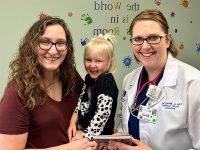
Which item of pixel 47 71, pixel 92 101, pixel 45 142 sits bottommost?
pixel 45 142

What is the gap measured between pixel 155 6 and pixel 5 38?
142 cm

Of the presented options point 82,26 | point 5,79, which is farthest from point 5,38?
point 82,26

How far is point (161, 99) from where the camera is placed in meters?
1.88

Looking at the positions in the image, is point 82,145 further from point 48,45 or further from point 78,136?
point 48,45

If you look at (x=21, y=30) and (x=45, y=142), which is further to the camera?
(x=21, y=30)

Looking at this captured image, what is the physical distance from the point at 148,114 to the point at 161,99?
0.11m

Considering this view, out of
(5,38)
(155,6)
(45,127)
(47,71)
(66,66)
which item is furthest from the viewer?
(155,6)

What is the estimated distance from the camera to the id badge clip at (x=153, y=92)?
1.89m

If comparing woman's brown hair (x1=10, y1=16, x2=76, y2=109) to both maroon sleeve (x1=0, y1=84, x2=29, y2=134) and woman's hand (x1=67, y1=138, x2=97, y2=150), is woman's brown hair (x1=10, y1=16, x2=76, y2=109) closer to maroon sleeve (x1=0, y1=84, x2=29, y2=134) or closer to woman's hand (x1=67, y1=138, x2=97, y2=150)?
maroon sleeve (x1=0, y1=84, x2=29, y2=134)

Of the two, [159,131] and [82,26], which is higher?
[82,26]

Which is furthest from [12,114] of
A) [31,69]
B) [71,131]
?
[71,131]

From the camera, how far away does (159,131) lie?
6.12ft

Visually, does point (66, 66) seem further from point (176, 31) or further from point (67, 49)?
point (176, 31)

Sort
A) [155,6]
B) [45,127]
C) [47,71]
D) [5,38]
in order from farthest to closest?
[155,6] → [5,38] → [47,71] → [45,127]
